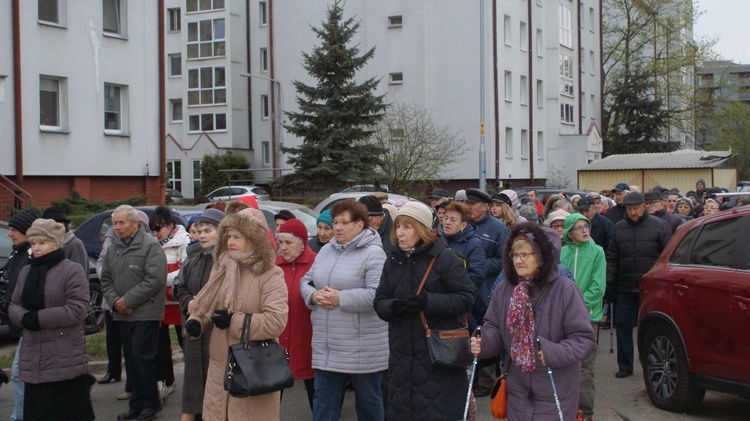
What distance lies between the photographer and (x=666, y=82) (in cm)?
5591

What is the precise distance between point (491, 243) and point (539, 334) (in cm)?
341

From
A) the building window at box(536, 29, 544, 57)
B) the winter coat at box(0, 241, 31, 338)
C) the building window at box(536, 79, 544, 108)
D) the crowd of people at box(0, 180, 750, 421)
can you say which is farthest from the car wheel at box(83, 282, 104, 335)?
the building window at box(536, 29, 544, 57)

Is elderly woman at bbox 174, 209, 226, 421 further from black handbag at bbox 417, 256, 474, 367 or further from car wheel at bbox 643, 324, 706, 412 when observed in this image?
car wheel at bbox 643, 324, 706, 412

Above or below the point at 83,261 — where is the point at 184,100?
above

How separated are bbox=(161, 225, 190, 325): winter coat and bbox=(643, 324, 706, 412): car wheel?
4.67 meters

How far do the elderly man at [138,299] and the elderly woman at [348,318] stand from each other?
181cm

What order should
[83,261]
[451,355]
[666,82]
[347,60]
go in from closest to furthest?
[451,355] → [83,261] → [347,60] → [666,82]

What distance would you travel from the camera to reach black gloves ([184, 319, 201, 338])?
553cm

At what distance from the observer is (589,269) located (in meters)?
7.51

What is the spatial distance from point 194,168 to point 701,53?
36434 mm

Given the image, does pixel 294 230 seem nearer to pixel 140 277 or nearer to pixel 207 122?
pixel 140 277

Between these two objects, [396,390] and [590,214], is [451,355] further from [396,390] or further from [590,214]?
[590,214]

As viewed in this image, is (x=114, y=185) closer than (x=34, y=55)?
No

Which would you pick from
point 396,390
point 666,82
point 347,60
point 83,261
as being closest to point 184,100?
point 347,60
